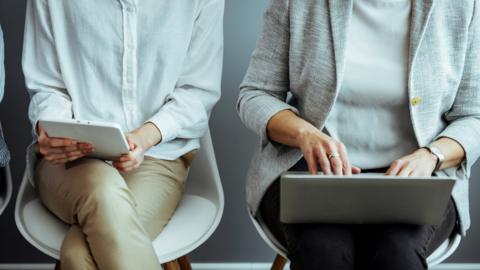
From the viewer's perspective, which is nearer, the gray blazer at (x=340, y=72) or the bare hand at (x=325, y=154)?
the bare hand at (x=325, y=154)

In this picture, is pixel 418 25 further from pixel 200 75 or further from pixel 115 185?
pixel 115 185

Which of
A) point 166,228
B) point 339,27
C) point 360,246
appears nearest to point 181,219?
point 166,228

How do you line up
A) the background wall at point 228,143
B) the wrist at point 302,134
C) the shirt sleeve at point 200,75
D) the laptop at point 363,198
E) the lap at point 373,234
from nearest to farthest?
the laptop at point 363,198 < the lap at point 373,234 < the wrist at point 302,134 < the shirt sleeve at point 200,75 < the background wall at point 228,143

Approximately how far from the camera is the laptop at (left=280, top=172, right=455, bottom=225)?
0.97 meters

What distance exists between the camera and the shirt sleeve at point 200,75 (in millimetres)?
1396

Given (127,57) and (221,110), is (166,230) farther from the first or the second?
(221,110)

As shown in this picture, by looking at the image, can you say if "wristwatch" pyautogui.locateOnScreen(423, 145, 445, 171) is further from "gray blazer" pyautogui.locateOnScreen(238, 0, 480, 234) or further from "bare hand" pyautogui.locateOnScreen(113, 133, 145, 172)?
"bare hand" pyautogui.locateOnScreen(113, 133, 145, 172)

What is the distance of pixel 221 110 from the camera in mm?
1768

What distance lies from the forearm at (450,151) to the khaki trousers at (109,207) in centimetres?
56

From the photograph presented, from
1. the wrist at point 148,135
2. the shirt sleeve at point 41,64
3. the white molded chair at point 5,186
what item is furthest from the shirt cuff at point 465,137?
the white molded chair at point 5,186

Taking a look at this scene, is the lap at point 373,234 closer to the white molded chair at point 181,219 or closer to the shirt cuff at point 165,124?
the white molded chair at point 181,219

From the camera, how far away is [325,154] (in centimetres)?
112

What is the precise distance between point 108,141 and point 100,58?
303 mm

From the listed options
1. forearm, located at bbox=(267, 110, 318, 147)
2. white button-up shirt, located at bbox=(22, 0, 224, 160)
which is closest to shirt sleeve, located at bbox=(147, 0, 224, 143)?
white button-up shirt, located at bbox=(22, 0, 224, 160)
